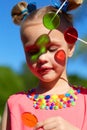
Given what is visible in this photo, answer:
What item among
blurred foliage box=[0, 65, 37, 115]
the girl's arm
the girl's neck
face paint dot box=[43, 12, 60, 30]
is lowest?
blurred foliage box=[0, 65, 37, 115]

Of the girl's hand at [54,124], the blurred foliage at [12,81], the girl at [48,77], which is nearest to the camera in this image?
the girl's hand at [54,124]

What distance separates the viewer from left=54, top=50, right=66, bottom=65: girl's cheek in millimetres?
1547

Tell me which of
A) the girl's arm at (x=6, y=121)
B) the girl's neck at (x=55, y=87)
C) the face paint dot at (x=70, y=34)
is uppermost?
the face paint dot at (x=70, y=34)

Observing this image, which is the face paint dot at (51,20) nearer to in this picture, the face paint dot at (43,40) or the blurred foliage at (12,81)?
the face paint dot at (43,40)

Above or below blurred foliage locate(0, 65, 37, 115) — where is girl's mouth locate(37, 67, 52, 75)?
above

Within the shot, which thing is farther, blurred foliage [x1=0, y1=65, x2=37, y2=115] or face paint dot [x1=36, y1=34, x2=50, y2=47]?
blurred foliage [x1=0, y1=65, x2=37, y2=115]

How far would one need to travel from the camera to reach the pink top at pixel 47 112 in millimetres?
1512

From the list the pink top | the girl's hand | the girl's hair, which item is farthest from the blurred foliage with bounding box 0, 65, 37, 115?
the girl's hand

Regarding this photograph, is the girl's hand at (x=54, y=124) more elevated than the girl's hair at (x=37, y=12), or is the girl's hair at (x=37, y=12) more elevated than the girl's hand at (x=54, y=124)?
the girl's hair at (x=37, y=12)

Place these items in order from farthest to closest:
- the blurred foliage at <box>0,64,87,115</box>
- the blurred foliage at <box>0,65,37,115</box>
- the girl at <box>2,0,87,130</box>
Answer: the blurred foliage at <box>0,65,37,115</box>
the blurred foliage at <box>0,64,87,115</box>
the girl at <box>2,0,87,130</box>

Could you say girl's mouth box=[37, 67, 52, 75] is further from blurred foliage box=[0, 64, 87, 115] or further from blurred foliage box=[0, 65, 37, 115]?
blurred foliage box=[0, 65, 37, 115]

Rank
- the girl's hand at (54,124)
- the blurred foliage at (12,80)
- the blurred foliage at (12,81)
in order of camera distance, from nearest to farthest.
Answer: the girl's hand at (54,124)
the blurred foliage at (12,80)
the blurred foliage at (12,81)

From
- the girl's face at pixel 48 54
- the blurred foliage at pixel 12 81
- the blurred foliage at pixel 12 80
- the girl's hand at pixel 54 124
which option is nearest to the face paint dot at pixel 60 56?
the girl's face at pixel 48 54

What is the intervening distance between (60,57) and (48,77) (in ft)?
0.27
